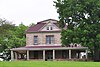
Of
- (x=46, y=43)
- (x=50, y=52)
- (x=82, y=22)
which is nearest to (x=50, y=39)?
(x=46, y=43)

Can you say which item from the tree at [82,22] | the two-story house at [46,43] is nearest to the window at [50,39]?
the two-story house at [46,43]

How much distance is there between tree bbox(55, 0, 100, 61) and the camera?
5219cm

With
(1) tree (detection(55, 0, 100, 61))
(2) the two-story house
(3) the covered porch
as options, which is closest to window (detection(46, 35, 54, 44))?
(2) the two-story house

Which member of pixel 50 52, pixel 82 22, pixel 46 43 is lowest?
pixel 50 52

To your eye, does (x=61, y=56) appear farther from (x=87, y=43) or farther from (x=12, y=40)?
(x=12, y=40)

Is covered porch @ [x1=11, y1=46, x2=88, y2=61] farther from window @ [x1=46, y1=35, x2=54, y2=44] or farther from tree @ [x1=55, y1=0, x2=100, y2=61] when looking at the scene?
tree @ [x1=55, y1=0, x2=100, y2=61]

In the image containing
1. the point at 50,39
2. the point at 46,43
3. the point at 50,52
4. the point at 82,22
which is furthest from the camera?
the point at 46,43

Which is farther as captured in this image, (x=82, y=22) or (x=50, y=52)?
(x=50, y=52)

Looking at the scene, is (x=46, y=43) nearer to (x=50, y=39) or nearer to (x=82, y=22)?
(x=50, y=39)

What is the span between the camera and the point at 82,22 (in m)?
53.4

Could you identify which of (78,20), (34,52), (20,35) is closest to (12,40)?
(20,35)

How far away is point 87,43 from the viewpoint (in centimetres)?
5241

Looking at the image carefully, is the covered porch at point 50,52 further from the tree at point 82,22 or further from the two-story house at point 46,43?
the tree at point 82,22

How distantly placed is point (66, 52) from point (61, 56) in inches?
47.5
